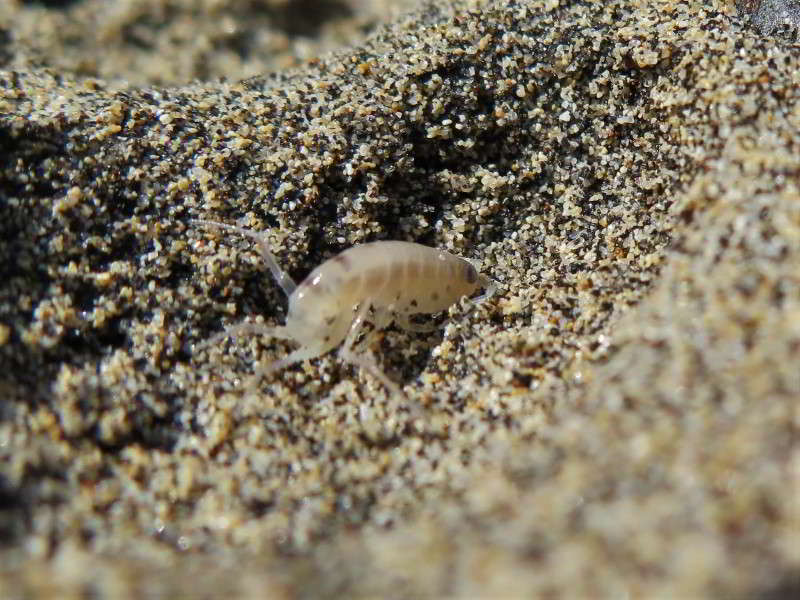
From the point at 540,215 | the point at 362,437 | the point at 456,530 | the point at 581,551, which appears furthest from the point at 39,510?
the point at 540,215

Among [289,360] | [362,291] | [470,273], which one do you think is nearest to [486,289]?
[470,273]

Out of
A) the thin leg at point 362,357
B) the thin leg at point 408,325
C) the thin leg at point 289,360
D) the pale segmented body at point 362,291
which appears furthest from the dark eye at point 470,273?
the thin leg at point 289,360

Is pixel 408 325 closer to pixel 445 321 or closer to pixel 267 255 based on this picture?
pixel 445 321

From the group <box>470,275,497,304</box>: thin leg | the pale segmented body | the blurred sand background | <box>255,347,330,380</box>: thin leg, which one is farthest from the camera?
<box>470,275,497,304</box>: thin leg

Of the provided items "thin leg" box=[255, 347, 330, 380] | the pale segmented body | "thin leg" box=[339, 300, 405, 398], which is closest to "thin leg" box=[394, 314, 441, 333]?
the pale segmented body

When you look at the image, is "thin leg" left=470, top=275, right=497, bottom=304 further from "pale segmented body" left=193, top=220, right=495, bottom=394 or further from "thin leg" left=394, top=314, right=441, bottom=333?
"thin leg" left=394, top=314, right=441, bottom=333

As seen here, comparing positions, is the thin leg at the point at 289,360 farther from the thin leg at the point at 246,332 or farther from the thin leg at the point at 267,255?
the thin leg at the point at 267,255
